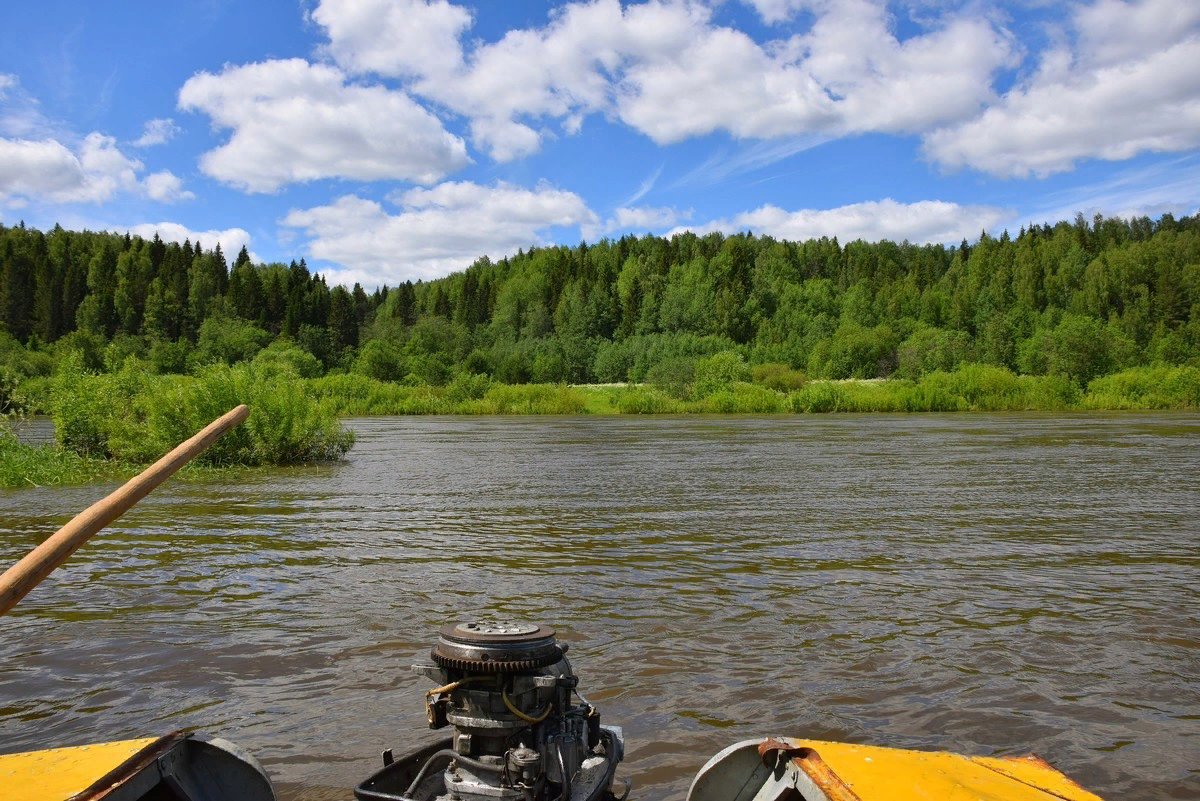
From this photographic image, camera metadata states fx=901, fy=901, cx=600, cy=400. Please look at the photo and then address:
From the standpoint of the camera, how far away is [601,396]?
62.1 metres

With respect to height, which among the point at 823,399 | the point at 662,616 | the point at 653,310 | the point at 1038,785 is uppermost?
the point at 653,310

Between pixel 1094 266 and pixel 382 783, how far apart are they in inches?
4817

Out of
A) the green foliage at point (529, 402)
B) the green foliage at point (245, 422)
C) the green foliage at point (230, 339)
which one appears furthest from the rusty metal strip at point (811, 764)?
the green foliage at point (230, 339)

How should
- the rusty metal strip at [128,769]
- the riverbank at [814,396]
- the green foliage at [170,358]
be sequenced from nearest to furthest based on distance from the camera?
1. the rusty metal strip at [128,769]
2. the riverbank at [814,396]
3. the green foliage at [170,358]

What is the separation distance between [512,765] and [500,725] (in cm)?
14

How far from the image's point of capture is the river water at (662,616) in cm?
500

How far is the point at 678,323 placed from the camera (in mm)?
119688

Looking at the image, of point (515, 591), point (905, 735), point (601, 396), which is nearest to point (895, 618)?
point (905, 735)

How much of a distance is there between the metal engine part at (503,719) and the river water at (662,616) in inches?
42.9

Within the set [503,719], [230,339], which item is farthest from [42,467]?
[230,339]

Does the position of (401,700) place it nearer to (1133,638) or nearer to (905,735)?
(905,735)

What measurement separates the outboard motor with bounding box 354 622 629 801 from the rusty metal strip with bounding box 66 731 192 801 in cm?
74

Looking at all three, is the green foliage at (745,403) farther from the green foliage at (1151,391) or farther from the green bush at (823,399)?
the green foliage at (1151,391)

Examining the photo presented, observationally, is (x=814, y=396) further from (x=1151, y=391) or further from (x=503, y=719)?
(x=503, y=719)
